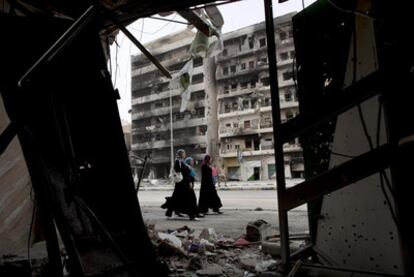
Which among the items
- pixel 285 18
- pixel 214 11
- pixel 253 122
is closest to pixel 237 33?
pixel 285 18

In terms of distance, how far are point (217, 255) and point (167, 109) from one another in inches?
1778

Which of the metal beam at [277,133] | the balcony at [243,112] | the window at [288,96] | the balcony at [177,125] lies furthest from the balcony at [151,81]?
the metal beam at [277,133]

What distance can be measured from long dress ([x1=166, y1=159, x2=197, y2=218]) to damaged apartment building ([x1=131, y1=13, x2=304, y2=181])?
29.2 meters

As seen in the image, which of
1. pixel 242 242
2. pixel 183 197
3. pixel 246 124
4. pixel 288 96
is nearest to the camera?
pixel 242 242

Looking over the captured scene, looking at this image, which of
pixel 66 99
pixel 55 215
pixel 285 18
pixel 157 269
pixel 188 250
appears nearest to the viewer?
pixel 55 215

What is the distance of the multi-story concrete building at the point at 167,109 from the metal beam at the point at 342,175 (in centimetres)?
4143

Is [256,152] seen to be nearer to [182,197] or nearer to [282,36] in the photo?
[282,36]

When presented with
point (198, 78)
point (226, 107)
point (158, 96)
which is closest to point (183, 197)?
point (226, 107)

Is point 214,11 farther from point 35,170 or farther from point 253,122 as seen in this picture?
point 253,122

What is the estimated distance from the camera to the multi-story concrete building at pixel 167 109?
45.6 metres

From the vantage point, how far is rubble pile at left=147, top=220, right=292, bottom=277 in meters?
3.10

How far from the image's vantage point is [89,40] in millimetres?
2762

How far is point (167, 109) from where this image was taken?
48.2 metres

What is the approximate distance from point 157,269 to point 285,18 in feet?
140
